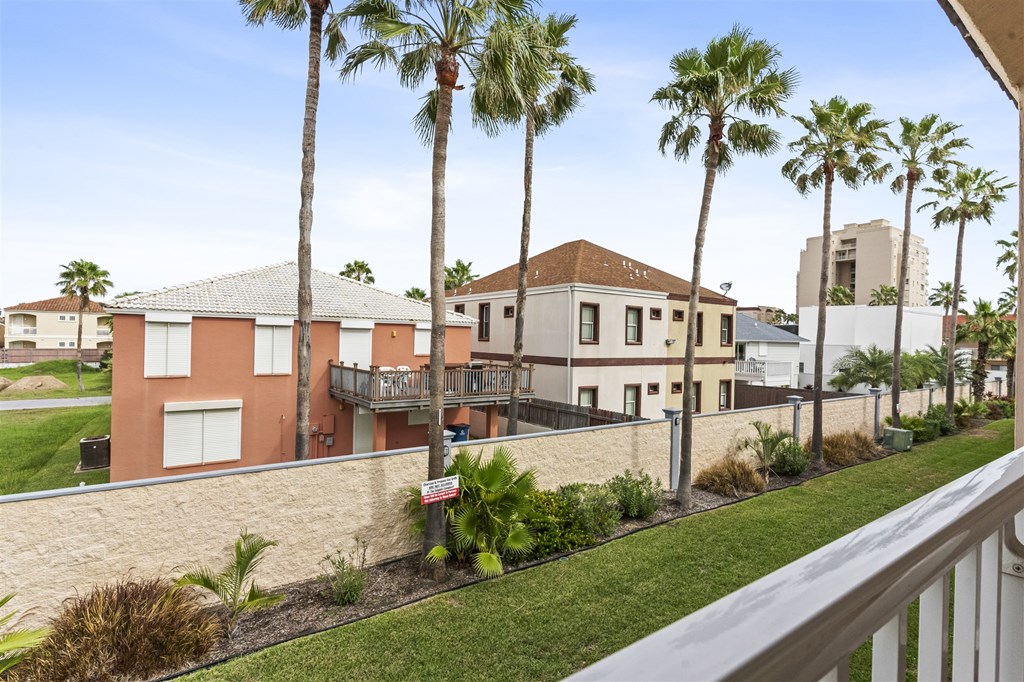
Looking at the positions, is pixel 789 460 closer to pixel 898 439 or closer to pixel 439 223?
pixel 898 439

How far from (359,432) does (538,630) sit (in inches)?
460

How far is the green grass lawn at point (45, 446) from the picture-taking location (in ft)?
49.0

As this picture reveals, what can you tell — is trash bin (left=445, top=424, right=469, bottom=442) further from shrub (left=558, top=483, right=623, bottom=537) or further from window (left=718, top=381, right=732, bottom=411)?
window (left=718, top=381, right=732, bottom=411)

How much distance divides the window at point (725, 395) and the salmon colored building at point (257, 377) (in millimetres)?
12923

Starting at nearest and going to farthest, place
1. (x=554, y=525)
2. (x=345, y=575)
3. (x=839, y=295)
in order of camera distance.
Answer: (x=345, y=575) → (x=554, y=525) → (x=839, y=295)

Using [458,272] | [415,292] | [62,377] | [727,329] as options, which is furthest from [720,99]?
[62,377]

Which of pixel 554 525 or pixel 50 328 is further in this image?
pixel 50 328

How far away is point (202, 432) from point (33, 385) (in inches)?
1209

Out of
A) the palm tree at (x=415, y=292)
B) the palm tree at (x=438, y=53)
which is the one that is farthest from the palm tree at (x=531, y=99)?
the palm tree at (x=415, y=292)

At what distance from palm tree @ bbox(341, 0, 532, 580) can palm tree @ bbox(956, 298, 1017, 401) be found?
117 ft

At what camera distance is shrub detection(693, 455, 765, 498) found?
13.0 metres

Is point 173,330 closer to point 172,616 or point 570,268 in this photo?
point 172,616

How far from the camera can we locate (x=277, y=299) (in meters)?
16.6

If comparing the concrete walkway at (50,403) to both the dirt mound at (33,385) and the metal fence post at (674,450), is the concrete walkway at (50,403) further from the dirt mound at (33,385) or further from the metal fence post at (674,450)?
the metal fence post at (674,450)
